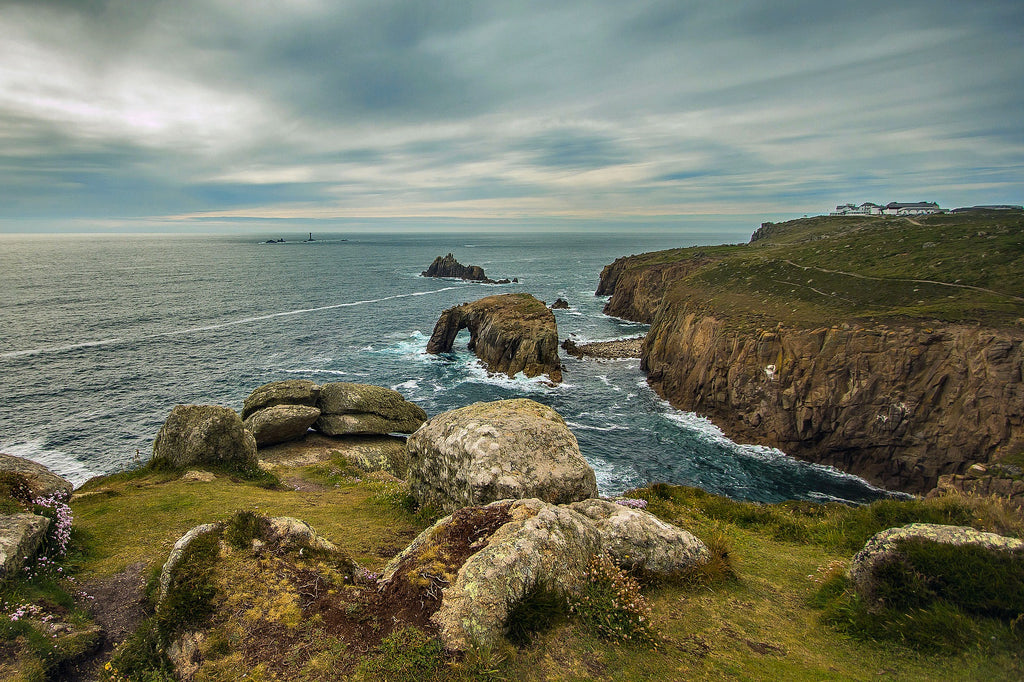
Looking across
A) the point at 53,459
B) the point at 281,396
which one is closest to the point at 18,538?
the point at 281,396

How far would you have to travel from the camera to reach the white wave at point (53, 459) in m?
34.9

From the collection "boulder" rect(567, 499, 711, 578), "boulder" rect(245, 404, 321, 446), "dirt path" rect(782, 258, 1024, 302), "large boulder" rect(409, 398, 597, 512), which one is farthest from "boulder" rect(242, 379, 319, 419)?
"dirt path" rect(782, 258, 1024, 302)

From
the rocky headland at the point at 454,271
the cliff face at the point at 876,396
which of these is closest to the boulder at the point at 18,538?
the cliff face at the point at 876,396

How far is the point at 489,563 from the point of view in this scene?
779 centimetres

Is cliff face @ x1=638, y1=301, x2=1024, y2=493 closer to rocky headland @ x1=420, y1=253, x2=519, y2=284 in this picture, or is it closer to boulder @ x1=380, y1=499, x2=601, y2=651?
boulder @ x1=380, y1=499, x2=601, y2=651

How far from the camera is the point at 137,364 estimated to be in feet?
202

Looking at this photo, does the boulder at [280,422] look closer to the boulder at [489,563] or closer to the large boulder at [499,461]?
the large boulder at [499,461]

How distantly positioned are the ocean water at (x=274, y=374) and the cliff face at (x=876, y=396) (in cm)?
286

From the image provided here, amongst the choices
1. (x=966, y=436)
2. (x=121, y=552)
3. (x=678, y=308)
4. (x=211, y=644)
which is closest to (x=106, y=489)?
(x=121, y=552)

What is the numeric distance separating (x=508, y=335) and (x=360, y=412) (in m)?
38.6

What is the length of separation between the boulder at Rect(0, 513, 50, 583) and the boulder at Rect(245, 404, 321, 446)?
57.3ft

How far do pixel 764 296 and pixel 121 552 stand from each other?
227 feet

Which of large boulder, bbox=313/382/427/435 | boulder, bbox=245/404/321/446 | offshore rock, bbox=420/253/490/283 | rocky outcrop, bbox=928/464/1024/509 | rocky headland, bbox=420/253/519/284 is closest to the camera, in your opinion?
rocky outcrop, bbox=928/464/1024/509

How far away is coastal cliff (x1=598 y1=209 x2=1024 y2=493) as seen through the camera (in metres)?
35.9
